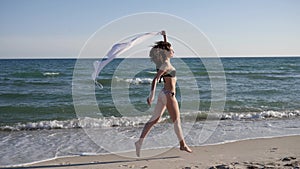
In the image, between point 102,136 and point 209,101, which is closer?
point 102,136

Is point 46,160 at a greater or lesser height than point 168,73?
lesser

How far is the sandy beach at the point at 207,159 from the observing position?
17.0ft

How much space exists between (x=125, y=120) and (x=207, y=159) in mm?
4730

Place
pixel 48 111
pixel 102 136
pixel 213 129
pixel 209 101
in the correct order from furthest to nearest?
pixel 209 101 → pixel 48 111 → pixel 213 129 → pixel 102 136

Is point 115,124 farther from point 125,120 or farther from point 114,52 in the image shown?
point 114,52

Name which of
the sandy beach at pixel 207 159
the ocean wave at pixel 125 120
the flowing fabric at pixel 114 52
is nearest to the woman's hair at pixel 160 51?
the flowing fabric at pixel 114 52

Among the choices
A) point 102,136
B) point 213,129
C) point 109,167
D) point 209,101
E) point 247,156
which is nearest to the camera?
point 109,167

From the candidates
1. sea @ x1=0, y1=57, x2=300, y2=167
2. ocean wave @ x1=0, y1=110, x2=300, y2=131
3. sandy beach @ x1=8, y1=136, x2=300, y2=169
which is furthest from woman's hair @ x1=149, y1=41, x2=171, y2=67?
ocean wave @ x1=0, y1=110, x2=300, y2=131

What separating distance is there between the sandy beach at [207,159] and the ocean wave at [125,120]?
3.43 meters

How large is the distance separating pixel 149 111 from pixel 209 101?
3.49m

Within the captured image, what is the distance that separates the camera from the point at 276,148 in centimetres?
639

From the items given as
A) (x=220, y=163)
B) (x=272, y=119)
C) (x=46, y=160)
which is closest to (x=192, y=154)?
(x=220, y=163)

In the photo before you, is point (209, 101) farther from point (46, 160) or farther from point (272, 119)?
point (46, 160)

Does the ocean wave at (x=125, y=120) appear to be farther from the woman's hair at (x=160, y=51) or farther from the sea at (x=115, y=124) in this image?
the woman's hair at (x=160, y=51)
